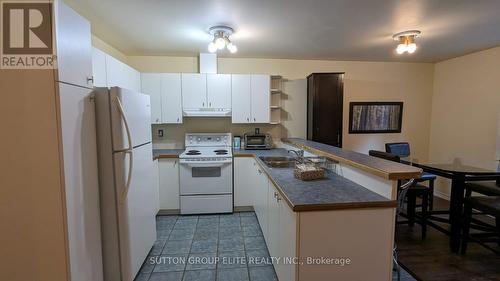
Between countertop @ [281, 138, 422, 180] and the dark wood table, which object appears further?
the dark wood table

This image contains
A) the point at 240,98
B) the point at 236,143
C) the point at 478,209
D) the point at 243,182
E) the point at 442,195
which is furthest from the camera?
the point at 442,195

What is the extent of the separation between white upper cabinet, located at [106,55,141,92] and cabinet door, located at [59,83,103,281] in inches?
37.8

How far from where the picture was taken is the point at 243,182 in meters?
3.52

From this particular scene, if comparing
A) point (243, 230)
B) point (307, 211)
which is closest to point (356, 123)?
point (243, 230)

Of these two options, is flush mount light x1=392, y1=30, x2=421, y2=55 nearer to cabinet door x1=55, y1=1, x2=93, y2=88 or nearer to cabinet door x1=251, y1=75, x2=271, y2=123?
cabinet door x1=251, y1=75, x2=271, y2=123

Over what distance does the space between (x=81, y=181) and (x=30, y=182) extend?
255mm

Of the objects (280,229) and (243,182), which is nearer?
(280,229)

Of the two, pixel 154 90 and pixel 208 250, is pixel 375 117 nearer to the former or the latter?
pixel 208 250

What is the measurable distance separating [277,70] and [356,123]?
1701mm

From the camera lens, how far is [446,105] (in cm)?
418

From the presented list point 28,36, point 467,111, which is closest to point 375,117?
point 467,111

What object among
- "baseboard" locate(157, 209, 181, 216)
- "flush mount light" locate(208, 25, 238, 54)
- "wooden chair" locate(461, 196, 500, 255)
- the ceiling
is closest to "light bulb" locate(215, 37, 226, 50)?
"flush mount light" locate(208, 25, 238, 54)

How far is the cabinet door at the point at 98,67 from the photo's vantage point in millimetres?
2162

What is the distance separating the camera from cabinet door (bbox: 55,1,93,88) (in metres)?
1.37
